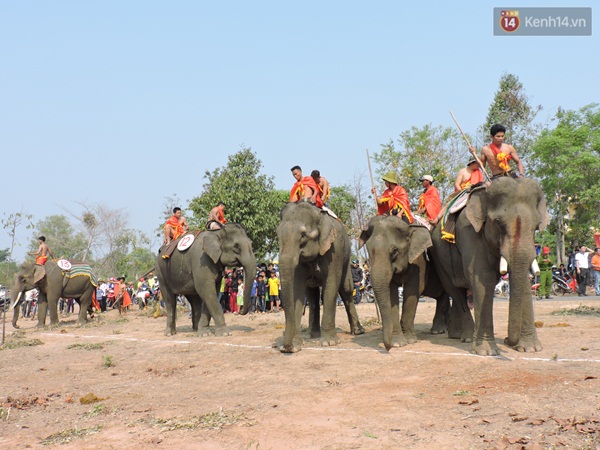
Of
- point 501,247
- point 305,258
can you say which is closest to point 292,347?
point 305,258

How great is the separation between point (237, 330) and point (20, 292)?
903 cm

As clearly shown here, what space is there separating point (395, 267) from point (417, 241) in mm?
576

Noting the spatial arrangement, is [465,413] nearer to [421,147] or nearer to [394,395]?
[394,395]

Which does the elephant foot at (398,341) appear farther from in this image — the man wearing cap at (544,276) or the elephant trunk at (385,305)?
the man wearing cap at (544,276)

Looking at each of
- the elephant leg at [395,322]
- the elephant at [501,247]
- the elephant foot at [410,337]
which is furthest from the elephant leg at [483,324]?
the elephant foot at [410,337]

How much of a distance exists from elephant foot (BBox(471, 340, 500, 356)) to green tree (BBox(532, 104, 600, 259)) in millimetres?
33273

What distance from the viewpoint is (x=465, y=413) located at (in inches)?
266

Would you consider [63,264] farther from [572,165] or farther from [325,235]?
[572,165]

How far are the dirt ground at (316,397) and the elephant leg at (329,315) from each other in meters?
0.23

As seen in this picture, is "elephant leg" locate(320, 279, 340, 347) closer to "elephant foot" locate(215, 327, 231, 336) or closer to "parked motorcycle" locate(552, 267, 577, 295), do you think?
"elephant foot" locate(215, 327, 231, 336)

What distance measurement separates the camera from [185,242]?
16.5m

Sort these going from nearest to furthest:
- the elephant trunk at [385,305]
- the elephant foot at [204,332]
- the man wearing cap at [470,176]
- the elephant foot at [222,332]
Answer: the elephant trunk at [385,305] < the man wearing cap at [470,176] < the elephant foot at [222,332] < the elephant foot at [204,332]

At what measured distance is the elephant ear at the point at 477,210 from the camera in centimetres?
988

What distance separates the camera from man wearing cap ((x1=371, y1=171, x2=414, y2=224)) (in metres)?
11.6
